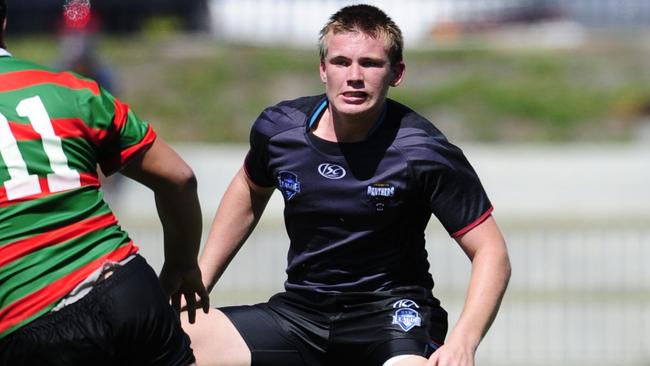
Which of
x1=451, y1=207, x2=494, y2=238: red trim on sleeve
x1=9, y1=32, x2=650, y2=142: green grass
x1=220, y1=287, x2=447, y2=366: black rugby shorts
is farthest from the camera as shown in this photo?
x1=9, y1=32, x2=650, y2=142: green grass

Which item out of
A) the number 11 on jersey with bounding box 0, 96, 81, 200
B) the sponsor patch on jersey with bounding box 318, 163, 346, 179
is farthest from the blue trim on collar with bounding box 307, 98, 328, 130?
the number 11 on jersey with bounding box 0, 96, 81, 200

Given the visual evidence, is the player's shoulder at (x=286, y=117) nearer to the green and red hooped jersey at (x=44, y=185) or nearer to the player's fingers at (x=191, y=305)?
the player's fingers at (x=191, y=305)

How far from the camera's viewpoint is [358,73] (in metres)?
4.17

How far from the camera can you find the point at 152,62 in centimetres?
1803

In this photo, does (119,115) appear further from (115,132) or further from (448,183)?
(448,183)

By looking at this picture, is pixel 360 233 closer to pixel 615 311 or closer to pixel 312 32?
pixel 615 311

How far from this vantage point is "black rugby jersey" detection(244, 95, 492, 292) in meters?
4.17

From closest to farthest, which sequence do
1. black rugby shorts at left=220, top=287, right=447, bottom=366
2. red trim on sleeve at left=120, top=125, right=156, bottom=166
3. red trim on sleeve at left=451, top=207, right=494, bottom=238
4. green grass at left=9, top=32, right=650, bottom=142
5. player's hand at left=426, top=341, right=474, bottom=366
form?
red trim on sleeve at left=120, top=125, right=156, bottom=166 → player's hand at left=426, top=341, right=474, bottom=366 → red trim on sleeve at left=451, top=207, right=494, bottom=238 → black rugby shorts at left=220, top=287, right=447, bottom=366 → green grass at left=9, top=32, right=650, bottom=142

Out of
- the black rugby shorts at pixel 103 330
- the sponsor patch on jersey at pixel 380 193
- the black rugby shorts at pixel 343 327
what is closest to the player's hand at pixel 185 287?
the black rugby shorts at pixel 343 327

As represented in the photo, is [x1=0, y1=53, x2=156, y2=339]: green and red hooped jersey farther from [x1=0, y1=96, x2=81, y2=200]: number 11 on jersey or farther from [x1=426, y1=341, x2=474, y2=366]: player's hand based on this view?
[x1=426, y1=341, x2=474, y2=366]: player's hand

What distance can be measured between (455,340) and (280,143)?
1006mm

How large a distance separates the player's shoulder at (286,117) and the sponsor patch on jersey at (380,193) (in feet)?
1.21

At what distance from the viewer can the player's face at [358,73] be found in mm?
4188

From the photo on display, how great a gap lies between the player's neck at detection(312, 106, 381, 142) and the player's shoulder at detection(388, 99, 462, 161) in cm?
10
